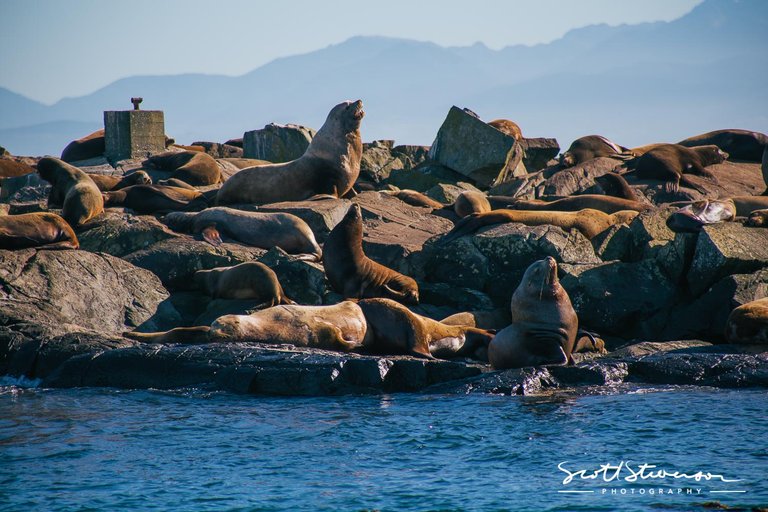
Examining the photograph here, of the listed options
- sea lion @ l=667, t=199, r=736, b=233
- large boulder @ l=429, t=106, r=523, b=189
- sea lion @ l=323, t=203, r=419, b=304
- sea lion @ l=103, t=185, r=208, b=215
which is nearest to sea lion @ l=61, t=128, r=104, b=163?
sea lion @ l=103, t=185, r=208, b=215

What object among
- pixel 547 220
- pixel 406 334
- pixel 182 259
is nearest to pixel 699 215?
A: pixel 547 220

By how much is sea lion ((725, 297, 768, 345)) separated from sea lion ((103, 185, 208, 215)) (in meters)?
8.41

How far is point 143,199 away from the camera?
51.9 ft

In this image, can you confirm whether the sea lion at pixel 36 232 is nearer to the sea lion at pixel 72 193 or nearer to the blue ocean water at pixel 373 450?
the sea lion at pixel 72 193

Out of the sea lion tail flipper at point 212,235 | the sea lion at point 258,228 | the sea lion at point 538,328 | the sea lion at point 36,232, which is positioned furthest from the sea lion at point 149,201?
the sea lion at point 538,328

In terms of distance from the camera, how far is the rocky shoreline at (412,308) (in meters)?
9.36

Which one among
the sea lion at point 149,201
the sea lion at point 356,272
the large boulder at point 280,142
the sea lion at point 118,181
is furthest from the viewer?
the large boulder at point 280,142

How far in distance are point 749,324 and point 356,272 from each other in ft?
15.5

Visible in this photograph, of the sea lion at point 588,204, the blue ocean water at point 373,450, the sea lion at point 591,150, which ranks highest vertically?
the sea lion at point 591,150

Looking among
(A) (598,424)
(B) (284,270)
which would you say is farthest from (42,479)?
(B) (284,270)

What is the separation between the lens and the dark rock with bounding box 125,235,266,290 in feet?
42.4

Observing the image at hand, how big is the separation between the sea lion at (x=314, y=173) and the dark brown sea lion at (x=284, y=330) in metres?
6.11

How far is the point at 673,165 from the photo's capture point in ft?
64.1

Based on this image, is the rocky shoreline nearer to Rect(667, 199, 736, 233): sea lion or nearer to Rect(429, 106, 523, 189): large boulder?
Rect(667, 199, 736, 233): sea lion
